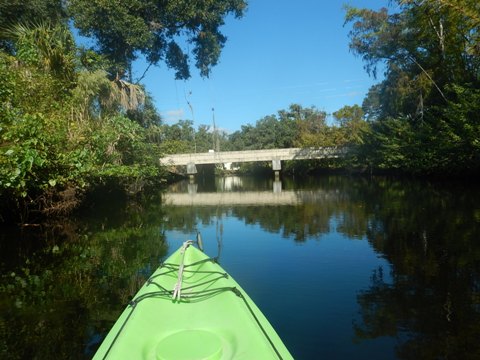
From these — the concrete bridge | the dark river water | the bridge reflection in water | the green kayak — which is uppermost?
the concrete bridge

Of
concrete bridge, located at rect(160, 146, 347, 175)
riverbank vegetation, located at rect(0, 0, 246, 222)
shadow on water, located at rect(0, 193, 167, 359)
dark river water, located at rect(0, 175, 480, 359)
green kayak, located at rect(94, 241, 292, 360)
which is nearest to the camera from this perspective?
green kayak, located at rect(94, 241, 292, 360)

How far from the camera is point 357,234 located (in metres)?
9.28

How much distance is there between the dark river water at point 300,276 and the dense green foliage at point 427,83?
6.39 metres

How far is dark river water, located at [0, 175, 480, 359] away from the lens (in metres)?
4.06

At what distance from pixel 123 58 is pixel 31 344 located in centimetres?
2161

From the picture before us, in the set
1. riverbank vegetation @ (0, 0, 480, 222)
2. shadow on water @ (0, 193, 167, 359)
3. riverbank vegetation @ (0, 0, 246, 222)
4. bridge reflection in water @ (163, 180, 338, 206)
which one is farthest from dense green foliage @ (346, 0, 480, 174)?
shadow on water @ (0, 193, 167, 359)

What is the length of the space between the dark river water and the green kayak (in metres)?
0.86

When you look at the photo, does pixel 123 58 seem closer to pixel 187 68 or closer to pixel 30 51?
pixel 187 68

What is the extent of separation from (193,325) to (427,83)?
2278 centimetres

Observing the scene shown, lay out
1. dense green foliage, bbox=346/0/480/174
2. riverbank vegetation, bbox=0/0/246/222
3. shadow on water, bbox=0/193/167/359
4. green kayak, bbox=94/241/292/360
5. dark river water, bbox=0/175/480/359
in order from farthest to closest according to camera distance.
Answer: dense green foliage, bbox=346/0/480/174, riverbank vegetation, bbox=0/0/246/222, shadow on water, bbox=0/193/167/359, dark river water, bbox=0/175/480/359, green kayak, bbox=94/241/292/360

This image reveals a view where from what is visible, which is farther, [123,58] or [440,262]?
[123,58]

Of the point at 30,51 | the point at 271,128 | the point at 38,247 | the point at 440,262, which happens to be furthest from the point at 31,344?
the point at 271,128

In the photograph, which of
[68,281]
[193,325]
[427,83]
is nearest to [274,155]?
[427,83]

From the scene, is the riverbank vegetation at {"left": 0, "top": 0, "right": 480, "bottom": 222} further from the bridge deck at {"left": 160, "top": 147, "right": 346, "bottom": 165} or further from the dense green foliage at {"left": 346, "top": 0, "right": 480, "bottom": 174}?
the bridge deck at {"left": 160, "top": 147, "right": 346, "bottom": 165}
